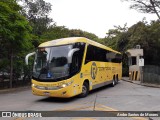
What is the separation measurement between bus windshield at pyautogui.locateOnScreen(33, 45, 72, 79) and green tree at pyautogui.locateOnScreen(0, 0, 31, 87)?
18.4ft

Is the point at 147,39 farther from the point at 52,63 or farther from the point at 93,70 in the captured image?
the point at 52,63

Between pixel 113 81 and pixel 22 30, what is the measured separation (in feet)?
30.0

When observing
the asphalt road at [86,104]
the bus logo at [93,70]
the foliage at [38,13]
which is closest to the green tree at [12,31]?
the asphalt road at [86,104]

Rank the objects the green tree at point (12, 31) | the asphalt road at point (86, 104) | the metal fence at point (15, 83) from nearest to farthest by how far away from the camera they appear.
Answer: the asphalt road at point (86, 104), the green tree at point (12, 31), the metal fence at point (15, 83)

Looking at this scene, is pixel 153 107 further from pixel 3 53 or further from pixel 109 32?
pixel 109 32

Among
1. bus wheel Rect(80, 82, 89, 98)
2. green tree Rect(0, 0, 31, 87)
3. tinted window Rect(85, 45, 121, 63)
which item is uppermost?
green tree Rect(0, 0, 31, 87)

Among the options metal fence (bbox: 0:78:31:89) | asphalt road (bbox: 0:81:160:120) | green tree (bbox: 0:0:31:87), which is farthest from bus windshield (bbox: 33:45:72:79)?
metal fence (bbox: 0:78:31:89)

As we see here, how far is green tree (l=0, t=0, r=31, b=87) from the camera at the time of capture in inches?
735

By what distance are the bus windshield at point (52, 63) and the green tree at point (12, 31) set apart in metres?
5.61

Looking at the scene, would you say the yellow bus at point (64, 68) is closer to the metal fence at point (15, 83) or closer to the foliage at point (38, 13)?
the metal fence at point (15, 83)

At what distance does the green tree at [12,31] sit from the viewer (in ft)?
61.2

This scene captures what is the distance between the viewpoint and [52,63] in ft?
43.0

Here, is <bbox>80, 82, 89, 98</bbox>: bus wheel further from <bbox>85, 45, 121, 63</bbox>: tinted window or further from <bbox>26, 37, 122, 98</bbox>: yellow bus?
<bbox>85, 45, 121, 63</bbox>: tinted window

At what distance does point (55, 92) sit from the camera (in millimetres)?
12648
